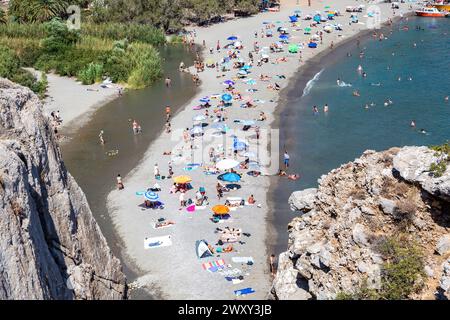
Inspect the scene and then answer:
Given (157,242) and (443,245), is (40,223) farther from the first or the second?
(157,242)

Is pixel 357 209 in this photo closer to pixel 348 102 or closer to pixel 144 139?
pixel 144 139

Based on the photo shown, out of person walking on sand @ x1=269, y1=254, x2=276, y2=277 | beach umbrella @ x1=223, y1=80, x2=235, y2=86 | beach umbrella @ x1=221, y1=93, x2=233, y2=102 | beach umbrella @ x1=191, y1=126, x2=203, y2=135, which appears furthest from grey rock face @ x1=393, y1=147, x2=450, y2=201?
beach umbrella @ x1=223, y1=80, x2=235, y2=86

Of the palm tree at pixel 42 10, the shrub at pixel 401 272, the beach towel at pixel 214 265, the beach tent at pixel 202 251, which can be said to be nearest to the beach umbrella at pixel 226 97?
the beach tent at pixel 202 251

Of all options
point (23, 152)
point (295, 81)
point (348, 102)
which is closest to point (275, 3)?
point (295, 81)

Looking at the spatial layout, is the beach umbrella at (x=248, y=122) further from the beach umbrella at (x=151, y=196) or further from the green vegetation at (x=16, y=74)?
the green vegetation at (x=16, y=74)

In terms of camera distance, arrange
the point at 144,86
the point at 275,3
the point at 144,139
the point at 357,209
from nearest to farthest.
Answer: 1. the point at 357,209
2. the point at 144,139
3. the point at 144,86
4. the point at 275,3

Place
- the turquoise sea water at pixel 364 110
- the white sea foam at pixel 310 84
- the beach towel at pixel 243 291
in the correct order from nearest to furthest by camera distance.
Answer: the beach towel at pixel 243 291 < the turquoise sea water at pixel 364 110 < the white sea foam at pixel 310 84

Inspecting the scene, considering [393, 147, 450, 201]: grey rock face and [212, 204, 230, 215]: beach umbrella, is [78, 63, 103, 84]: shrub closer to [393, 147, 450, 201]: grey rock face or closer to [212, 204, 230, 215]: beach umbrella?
[212, 204, 230, 215]: beach umbrella
